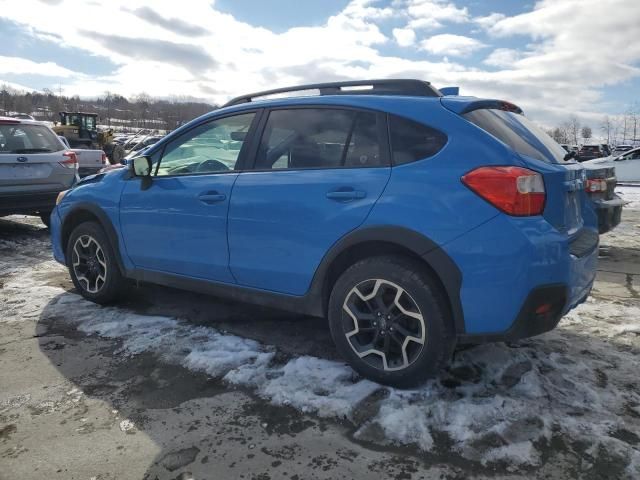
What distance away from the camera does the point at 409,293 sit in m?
2.75

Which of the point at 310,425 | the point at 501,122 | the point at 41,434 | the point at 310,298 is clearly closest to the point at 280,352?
the point at 310,298

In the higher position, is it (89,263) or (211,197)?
(211,197)

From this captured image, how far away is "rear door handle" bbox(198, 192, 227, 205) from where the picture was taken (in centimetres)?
343

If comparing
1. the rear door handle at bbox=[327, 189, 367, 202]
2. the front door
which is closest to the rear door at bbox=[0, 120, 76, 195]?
the front door

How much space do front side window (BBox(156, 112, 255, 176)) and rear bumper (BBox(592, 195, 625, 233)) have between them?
258 centimetres

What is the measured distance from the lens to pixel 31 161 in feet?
23.6

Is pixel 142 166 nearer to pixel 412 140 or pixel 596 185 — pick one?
pixel 412 140

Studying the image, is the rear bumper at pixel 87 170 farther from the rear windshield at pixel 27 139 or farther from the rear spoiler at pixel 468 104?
the rear spoiler at pixel 468 104

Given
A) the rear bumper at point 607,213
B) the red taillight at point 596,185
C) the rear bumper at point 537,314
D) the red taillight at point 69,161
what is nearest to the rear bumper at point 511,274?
the rear bumper at point 537,314

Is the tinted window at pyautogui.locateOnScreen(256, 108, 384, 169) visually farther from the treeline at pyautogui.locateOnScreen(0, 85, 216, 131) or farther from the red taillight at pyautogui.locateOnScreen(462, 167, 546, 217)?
the treeline at pyautogui.locateOnScreen(0, 85, 216, 131)

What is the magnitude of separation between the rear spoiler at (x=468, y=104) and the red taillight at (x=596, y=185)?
753 mm

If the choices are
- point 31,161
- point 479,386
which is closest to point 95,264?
point 479,386

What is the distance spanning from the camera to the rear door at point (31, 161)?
6.98 m

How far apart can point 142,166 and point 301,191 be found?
61.1 inches
